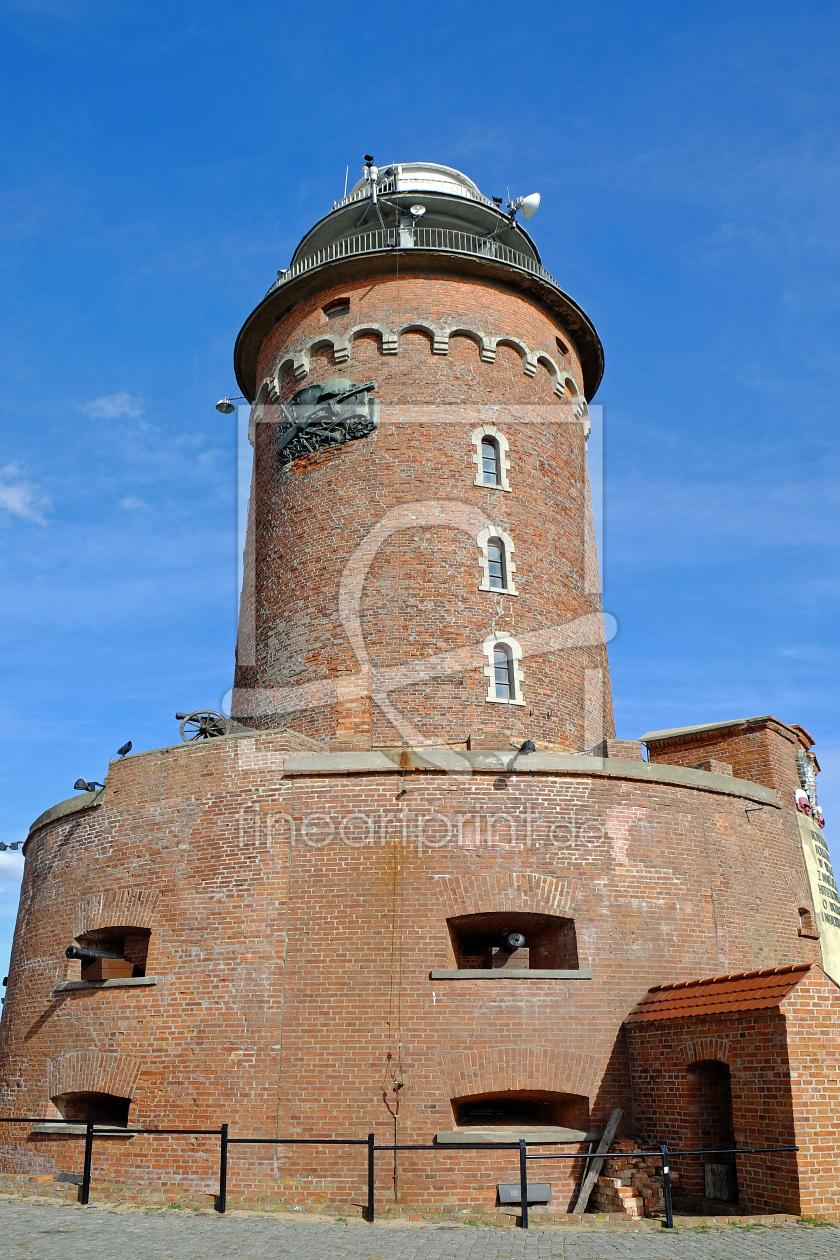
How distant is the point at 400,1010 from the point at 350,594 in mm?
7190

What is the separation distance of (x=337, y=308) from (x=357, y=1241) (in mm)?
15759

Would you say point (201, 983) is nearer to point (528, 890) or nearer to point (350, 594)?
point (528, 890)

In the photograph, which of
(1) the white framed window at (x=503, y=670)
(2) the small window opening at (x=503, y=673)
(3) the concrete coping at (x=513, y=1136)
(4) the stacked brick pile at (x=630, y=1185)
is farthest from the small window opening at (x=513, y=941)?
(2) the small window opening at (x=503, y=673)

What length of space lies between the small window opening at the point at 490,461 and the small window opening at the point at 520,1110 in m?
10.1

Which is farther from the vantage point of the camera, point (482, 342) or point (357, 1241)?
point (482, 342)

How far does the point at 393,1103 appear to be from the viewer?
11.7m

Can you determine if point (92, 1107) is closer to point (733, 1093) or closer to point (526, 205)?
point (733, 1093)

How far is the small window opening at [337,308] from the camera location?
19359 mm

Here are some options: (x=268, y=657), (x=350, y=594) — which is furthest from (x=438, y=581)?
(x=268, y=657)

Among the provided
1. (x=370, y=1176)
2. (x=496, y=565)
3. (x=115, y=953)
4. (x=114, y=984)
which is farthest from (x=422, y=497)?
(x=370, y=1176)

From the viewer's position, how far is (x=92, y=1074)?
1328 cm

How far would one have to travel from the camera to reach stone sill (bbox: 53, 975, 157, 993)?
1329 centimetres

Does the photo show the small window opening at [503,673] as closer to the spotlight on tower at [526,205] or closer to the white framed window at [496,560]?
the white framed window at [496,560]

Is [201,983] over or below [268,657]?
below
